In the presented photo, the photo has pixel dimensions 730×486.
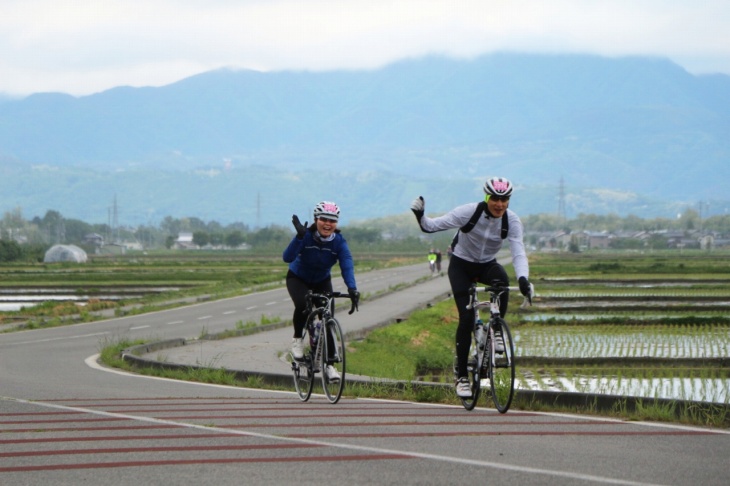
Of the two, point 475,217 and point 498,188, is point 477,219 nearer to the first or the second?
point 475,217

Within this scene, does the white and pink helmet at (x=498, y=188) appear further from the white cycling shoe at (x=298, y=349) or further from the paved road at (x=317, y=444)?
the white cycling shoe at (x=298, y=349)

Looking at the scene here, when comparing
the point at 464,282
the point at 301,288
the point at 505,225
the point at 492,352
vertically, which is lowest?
the point at 492,352

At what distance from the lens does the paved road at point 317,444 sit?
7016 mm

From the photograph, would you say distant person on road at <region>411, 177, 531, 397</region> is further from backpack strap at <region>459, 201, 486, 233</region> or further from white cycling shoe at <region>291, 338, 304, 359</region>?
white cycling shoe at <region>291, 338, 304, 359</region>

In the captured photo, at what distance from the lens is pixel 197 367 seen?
54.9 ft

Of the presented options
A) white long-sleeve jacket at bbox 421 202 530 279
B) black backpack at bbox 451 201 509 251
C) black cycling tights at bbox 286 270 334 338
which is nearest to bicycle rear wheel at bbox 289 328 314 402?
black cycling tights at bbox 286 270 334 338

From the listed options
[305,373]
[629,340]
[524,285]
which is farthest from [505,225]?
[629,340]

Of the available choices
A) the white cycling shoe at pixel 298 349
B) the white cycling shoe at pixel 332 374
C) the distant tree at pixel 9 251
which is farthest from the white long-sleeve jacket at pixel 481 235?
the distant tree at pixel 9 251

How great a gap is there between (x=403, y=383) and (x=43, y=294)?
44.5m

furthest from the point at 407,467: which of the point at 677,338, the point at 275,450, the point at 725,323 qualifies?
the point at 725,323

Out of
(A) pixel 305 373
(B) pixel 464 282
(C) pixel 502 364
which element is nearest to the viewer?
(C) pixel 502 364

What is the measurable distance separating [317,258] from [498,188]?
2.32 m

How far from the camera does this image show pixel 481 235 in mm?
10852

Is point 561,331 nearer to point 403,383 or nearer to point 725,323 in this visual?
point 725,323
